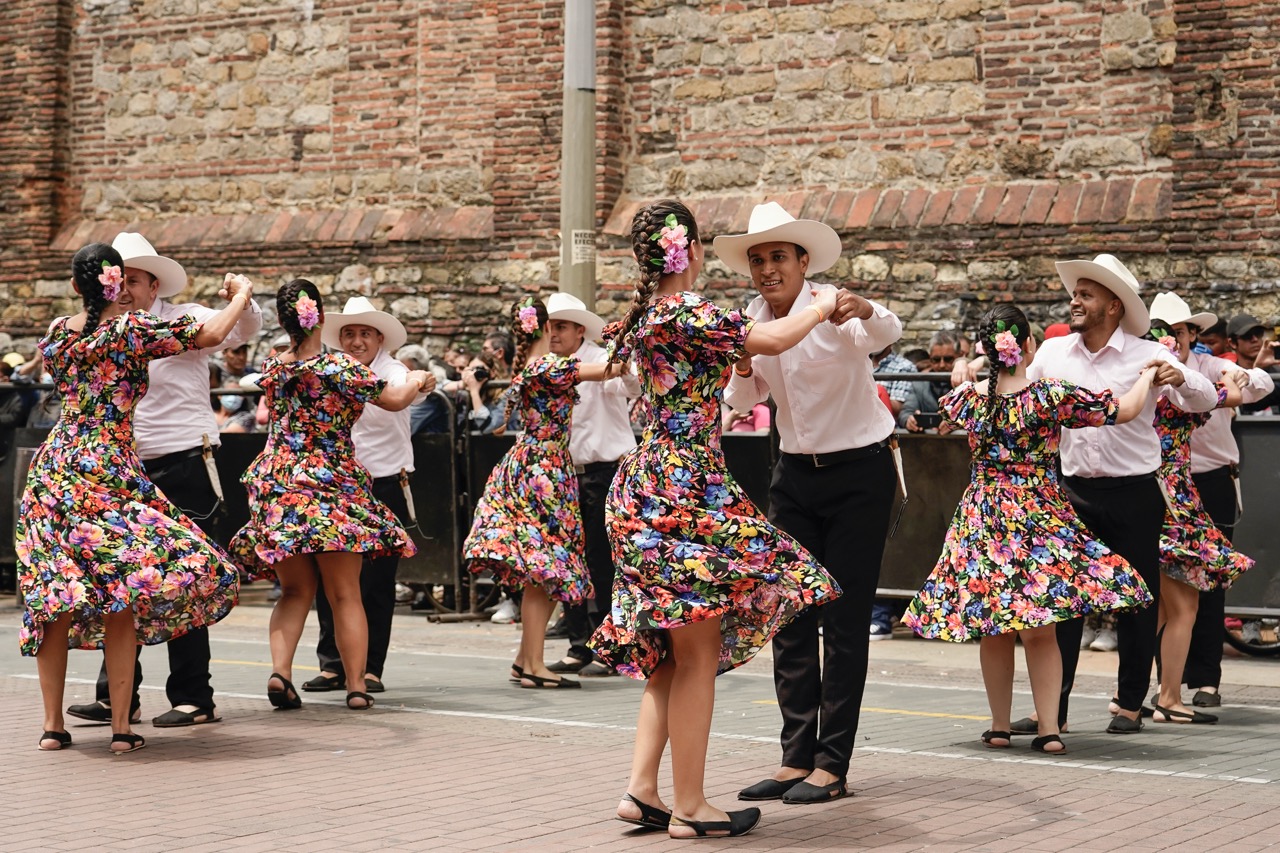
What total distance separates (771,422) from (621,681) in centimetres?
266

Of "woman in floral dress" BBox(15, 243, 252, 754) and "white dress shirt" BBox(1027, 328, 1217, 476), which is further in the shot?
"white dress shirt" BBox(1027, 328, 1217, 476)

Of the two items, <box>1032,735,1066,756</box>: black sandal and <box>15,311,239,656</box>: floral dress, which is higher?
<box>15,311,239,656</box>: floral dress

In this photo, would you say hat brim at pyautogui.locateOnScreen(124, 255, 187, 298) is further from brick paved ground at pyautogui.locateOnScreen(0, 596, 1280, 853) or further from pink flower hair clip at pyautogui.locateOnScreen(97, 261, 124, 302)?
brick paved ground at pyautogui.locateOnScreen(0, 596, 1280, 853)

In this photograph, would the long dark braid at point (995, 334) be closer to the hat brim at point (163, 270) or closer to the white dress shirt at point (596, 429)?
the white dress shirt at point (596, 429)

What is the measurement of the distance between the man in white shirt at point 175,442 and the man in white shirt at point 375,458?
0.93m

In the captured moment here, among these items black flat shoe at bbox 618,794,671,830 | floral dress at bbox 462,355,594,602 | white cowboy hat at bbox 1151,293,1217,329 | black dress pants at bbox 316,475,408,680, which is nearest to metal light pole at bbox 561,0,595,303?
floral dress at bbox 462,355,594,602

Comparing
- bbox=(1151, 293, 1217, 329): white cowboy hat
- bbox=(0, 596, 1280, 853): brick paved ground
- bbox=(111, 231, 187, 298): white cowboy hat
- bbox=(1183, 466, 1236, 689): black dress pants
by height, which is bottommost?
bbox=(0, 596, 1280, 853): brick paved ground

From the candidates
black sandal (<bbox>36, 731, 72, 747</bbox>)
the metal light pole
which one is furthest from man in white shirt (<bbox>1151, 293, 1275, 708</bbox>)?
black sandal (<bbox>36, 731, 72, 747</bbox>)

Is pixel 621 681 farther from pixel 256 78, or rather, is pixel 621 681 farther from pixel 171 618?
pixel 256 78

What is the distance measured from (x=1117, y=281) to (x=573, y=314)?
3405 millimetres

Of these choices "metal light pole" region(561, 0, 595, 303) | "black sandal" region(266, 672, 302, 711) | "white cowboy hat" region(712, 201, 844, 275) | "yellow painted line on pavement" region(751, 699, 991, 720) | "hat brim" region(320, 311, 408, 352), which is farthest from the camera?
"metal light pole" region(561, 0, 595, 303)

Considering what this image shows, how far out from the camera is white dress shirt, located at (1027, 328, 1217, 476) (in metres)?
8.22

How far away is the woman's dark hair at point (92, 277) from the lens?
773 cm

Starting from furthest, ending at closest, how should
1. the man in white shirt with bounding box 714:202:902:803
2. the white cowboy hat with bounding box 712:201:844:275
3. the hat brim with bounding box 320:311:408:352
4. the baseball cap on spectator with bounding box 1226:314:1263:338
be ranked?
the baseball cap on spectator with bounding box 1226:314:1263:338 < the hat brim with bounding box 320:311:408:352 < the man in white shirt with bounding box 714:202:902:803 < the white cowboy hat with bounding box 712:201:844:275
